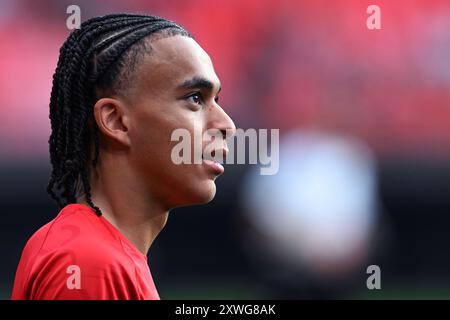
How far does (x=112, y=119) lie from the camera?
2.68m

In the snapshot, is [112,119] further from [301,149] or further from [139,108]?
[301,149]

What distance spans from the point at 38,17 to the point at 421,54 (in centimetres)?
372

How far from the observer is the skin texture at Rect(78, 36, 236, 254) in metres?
2.66

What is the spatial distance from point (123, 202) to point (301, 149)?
15.7 ft

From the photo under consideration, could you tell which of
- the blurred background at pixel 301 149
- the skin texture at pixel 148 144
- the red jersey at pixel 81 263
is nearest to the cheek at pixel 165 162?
the skin texture at pixel 148 144

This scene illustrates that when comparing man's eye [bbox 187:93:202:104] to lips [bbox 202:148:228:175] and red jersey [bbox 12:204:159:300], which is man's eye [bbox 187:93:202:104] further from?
red jersey [bbox 12:204:159:300]

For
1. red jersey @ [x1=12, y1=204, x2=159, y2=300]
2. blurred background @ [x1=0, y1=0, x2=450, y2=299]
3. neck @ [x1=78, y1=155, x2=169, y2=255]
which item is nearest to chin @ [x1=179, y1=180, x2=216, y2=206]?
neck @ [x1=78, y1=155, x2=169, y2=255]

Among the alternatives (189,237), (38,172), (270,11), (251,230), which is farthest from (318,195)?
(38,172)

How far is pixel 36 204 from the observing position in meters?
7.38

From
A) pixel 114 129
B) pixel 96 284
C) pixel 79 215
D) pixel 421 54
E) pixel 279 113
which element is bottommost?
pixel 96 284

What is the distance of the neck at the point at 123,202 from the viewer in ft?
8.77

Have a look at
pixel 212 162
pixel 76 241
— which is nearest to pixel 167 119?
pixel 212 162

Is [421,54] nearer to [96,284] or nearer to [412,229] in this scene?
[412,229]

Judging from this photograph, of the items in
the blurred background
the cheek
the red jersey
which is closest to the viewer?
the red jersey
